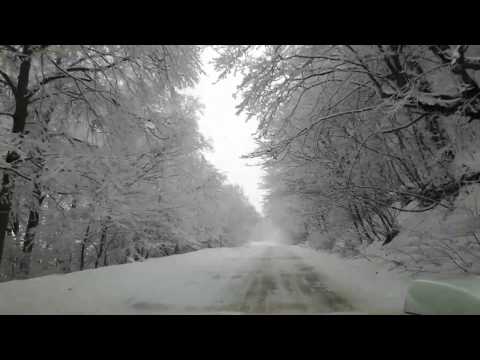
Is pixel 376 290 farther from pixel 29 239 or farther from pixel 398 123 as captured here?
pixel 29 239

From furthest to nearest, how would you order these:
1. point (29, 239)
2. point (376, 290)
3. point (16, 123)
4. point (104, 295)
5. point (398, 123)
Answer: point (29, 239) < point (16, 123) < point (398, 123) < point (376, 290) < point (104, 295)

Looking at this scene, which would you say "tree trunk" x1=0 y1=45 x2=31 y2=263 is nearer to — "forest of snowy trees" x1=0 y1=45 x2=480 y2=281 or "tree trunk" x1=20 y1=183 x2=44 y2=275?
"forest of snowy trees" x1=0 y1=45 x2=480 y2=281

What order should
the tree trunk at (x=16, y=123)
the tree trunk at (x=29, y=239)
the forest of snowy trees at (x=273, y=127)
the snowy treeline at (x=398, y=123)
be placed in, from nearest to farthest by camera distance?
the snowy treeline at (x=398, y=123), the forest of snowy trees at (x=273, y=127), the tree trunk at (x=16, y=123), the tree trunk at (x=29, y=239)

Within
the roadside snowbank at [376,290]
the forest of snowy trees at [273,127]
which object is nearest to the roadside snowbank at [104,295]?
the forest of snowy trees at [273,127]

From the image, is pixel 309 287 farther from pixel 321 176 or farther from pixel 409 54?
pixel 409 54

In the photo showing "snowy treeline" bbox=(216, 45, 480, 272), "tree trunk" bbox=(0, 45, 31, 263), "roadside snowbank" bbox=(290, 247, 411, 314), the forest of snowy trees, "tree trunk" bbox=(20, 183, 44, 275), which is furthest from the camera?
"tree trunk" bbox=(20, 183, 44, 275)

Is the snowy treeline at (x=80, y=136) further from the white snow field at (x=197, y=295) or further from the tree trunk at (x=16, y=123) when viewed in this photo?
the white snow field at (x=197, y=295)

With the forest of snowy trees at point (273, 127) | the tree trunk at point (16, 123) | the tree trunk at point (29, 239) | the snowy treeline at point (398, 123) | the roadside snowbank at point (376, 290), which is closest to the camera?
the roadside snowbank at point (376, 290)

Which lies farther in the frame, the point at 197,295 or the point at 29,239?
the point at 29,239

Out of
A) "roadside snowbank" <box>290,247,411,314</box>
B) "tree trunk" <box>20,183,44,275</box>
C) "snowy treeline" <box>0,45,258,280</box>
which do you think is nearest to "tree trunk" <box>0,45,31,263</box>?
"snowy treeline" <box>0,45,258,280</box>

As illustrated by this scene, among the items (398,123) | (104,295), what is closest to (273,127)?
(398,123)
